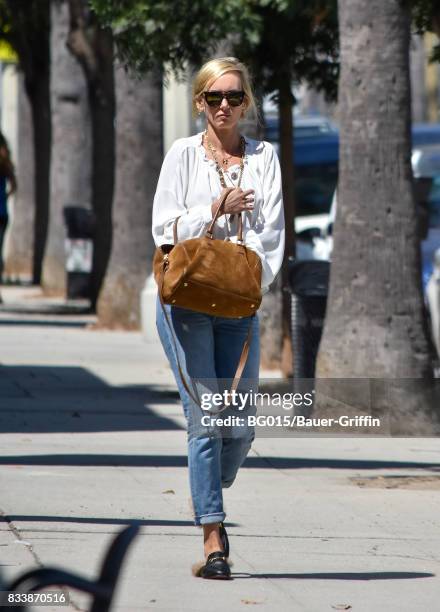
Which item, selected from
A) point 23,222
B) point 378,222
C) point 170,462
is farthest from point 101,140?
point 170,462

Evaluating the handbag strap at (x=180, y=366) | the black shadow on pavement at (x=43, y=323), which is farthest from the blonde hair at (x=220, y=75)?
the black shadow on pavement at (x=43, y=323)

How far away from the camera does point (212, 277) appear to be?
5477 mm

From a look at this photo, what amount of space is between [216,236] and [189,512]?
175 centimetres

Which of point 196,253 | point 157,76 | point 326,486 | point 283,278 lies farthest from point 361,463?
point 157,76

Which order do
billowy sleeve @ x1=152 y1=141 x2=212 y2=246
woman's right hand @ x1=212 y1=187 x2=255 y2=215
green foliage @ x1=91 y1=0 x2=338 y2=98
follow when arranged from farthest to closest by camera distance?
1. green foliage @ x1=91 y1=0 x2=338 y2=98
2. billowy sleeve @ x1=152 y1=141 x2=212 y2=246
3. woman's right hand @ x1=212 y1=187 x2=255 y2=215

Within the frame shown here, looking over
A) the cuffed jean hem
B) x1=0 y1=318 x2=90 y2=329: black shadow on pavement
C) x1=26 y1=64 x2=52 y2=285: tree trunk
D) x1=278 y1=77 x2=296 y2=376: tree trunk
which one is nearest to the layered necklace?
the cuffed jean hem

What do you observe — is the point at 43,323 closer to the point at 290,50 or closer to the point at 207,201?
the point at 290,50

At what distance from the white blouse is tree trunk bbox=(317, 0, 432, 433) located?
3.78 m

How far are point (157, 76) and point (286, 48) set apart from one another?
2390 millimetres

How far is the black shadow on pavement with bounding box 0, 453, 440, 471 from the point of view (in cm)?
820

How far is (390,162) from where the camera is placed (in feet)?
31.0

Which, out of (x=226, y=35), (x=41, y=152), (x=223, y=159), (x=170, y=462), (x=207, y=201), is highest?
(x=226, y=35)

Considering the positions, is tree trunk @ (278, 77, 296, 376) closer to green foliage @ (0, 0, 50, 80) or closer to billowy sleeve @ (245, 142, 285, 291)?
billowy sleeve @ (245, 142, 285, 291)

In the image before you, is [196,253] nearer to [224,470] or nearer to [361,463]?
[224,470]
